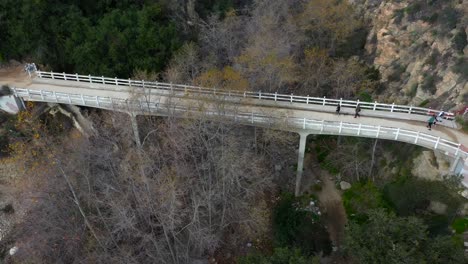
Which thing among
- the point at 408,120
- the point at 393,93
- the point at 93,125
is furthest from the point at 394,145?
the point at 93,125

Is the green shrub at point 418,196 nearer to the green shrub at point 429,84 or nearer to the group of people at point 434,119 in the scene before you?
the group of people at point 434,119

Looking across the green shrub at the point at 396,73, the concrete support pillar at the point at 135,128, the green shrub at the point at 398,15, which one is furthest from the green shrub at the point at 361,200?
the green shrub at the point at 398,15

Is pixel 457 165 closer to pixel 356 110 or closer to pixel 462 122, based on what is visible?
pixel 462 122

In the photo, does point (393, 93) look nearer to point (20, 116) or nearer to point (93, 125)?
point (93, 125)

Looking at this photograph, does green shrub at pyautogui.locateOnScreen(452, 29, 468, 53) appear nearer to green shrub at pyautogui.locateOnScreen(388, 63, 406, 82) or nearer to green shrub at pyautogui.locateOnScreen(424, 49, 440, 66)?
green shrub at pyautogui.locateOnScreen(424, 49, 440, 66)

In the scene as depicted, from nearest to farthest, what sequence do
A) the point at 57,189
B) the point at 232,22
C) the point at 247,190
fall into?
the point at 247,190
the point at 57,189
the point at 232,22
